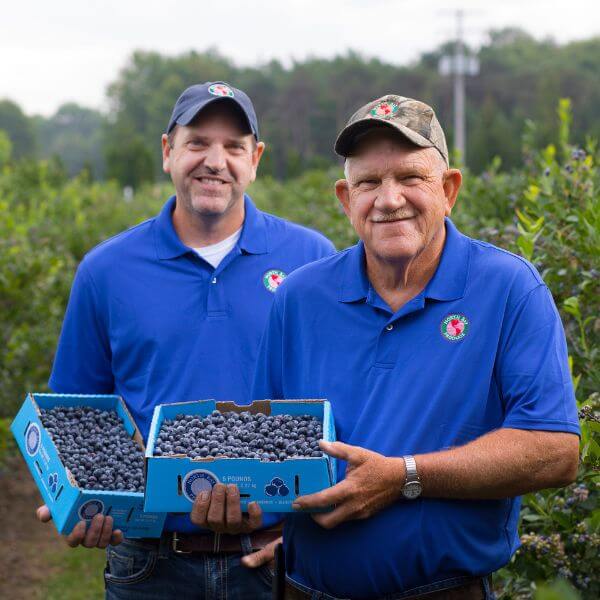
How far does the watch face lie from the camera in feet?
8.17

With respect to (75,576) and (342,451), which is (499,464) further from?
(75,576)

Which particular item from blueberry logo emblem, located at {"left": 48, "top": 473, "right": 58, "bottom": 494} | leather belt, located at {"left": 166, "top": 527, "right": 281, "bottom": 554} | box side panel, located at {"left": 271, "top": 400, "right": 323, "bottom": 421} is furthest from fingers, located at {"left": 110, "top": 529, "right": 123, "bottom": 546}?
box side panel, located at {"left": 271, "top": 400, "right": 323, "bottom": 421}

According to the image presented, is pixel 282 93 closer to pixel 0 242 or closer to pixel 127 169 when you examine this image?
pixel 127 169

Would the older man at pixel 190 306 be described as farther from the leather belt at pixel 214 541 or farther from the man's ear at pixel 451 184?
the man's ear at pixel 451 184

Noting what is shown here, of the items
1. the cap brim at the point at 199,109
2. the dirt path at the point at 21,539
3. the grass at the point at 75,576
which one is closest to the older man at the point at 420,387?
the cap brim at the point at 199,109

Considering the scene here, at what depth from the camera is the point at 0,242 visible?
25.5 feet

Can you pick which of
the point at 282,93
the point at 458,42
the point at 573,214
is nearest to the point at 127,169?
the point at 458,42

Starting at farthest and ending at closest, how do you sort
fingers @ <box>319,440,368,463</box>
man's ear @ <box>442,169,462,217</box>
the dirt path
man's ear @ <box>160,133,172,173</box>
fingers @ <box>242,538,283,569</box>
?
the dirt path < man's ear @ <box>160,133,172,173</box> < fingers @ <box>242,538,283,569</box> < man's ear @ <box>442,169,462,217</box> < fingers @ <box>319,440,368,463</box>

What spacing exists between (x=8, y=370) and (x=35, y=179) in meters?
14.9

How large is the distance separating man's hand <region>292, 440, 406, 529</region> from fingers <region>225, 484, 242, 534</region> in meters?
0.16

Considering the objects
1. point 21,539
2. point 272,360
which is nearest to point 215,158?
point 272,360

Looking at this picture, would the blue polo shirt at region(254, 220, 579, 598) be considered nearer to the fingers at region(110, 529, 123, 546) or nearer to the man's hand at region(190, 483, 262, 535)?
the man's hand at region(190, 483, 262, 535)

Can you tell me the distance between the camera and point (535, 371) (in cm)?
249

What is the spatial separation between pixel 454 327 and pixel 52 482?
1.37 m
